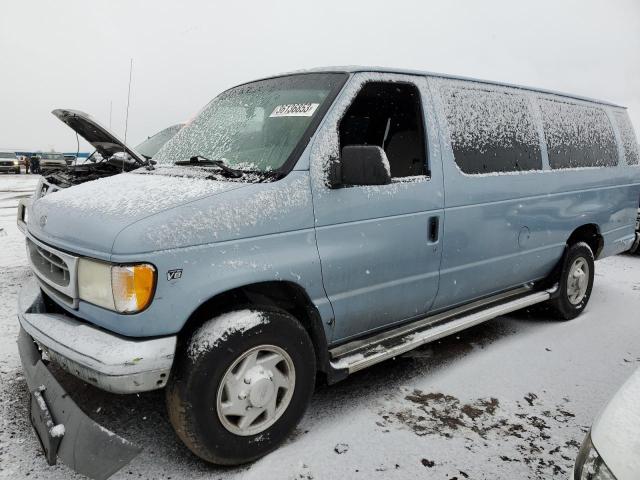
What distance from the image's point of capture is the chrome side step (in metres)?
2.73

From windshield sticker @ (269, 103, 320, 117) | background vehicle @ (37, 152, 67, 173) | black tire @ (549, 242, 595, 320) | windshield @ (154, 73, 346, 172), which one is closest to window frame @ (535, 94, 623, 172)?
black tire @ (549, 242, 595, 320)

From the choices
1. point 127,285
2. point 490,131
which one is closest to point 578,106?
point 490,131

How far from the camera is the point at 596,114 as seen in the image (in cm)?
485

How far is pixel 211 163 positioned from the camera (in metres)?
2.81

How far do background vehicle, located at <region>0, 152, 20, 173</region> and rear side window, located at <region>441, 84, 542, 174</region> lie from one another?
116 ft

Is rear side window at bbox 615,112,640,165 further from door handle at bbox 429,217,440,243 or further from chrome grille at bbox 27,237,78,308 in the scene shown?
chrome grille at bbox 27,237,78,308

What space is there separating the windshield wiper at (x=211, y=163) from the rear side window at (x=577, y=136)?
2805 mm

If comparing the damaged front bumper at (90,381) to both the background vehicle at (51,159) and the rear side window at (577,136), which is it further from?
the background vehicle at (51,159)

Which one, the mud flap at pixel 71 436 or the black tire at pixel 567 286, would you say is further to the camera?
the black tire at pixel 567 286

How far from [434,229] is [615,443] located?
185 centimetres

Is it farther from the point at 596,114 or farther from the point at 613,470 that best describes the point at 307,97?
the point at 596,114

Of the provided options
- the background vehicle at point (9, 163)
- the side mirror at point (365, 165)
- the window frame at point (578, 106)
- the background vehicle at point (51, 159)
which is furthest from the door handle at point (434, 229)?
the background vehicle at point (9, 163)

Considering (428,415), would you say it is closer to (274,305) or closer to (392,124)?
(274,305)

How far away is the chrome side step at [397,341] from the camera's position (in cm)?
273
